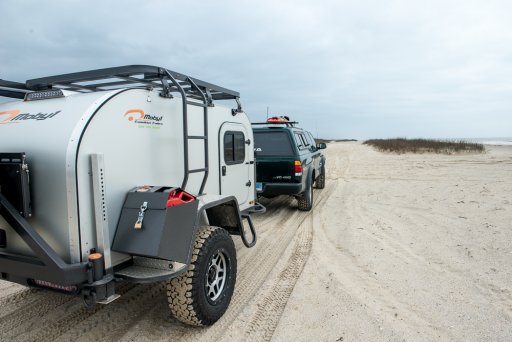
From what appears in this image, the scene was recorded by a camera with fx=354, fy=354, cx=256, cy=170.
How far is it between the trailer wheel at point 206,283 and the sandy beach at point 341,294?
0.63 feet

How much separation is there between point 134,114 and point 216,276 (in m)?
1.69

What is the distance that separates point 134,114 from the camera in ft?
9.91

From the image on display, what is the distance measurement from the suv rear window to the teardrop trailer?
13.8 ft

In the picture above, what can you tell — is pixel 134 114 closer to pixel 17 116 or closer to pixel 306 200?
pixel 17 116

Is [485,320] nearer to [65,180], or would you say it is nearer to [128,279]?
[128,279]

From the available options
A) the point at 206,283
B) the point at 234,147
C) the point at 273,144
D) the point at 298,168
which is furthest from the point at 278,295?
the point at 273,144

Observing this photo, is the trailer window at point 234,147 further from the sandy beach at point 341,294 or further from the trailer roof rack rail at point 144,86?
the sandy beach at point 341,294

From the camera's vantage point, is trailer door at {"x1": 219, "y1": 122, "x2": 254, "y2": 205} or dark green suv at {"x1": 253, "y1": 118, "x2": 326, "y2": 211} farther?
dark green suv at {"x1": 253, "y1": 118, "x2": 326, "y2": 211}

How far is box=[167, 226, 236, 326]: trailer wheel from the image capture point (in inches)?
117

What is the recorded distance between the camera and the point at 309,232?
645 cm

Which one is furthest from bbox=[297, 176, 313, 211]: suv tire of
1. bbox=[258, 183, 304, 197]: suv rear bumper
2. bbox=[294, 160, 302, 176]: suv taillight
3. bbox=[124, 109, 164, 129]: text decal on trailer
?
bbox=[124, 109, 164, 129]: text decal on trailer

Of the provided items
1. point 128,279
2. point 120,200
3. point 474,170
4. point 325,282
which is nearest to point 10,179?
point 120,200

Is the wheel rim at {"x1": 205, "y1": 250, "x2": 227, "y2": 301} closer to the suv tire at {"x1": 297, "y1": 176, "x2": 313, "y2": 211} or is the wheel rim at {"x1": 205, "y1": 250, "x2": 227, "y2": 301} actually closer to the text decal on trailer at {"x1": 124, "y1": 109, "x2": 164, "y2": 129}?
the text decal on trailer at {"x1": 124, "y1": 109, "x2": 164, "y2": 129}

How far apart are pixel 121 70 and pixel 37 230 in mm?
1531
